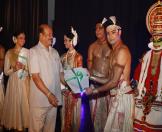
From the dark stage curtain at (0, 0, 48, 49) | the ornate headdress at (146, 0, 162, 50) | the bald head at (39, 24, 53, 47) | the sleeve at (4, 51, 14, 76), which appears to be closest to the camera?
the ornate headdress at (146, 0, 162, 50)

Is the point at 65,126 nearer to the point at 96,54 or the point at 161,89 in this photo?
the point at 96,54

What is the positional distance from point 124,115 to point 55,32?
2958 mm

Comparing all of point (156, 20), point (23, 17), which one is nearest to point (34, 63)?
point (156, 20)

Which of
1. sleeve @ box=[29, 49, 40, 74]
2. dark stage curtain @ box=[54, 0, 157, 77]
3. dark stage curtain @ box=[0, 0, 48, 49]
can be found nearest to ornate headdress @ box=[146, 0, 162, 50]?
dark stage curtain @ box=[54, 0, 157, 77]

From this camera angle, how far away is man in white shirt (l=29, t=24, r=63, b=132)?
443 cm

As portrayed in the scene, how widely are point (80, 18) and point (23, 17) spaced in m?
1.55

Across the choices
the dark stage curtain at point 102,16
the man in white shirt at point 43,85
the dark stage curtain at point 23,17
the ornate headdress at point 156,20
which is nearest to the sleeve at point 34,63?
the man in white shirt at point 43,85

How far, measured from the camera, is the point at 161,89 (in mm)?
3818

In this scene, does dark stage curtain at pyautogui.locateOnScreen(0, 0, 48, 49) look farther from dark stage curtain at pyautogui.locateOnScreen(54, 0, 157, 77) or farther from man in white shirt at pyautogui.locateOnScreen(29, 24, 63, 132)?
man in white shirt at pyautogui.locateOnScreen(29, 24, 63, 132)

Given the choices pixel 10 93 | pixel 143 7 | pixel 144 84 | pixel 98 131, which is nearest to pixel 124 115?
pixel 144 84

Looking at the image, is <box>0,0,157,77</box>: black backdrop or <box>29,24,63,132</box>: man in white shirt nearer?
<box>29,24,63,132</box>: man in white shirt

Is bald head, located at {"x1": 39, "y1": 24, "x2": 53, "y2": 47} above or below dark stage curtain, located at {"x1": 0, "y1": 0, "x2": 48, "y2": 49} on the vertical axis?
below

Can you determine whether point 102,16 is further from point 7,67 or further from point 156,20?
point 156,20

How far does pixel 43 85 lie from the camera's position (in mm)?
4410
